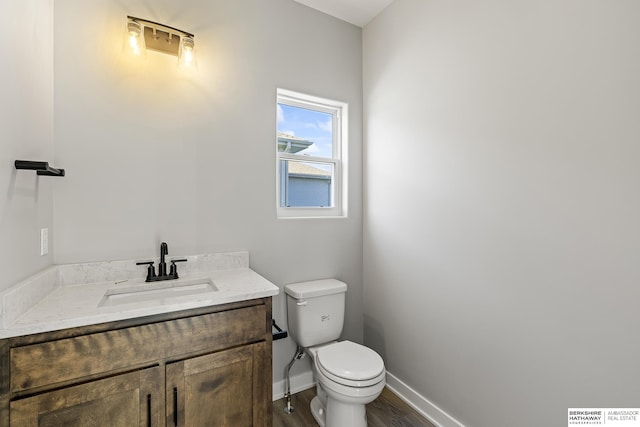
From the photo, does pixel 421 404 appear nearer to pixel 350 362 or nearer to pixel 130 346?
pixel 350 362

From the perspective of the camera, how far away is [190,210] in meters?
1.70

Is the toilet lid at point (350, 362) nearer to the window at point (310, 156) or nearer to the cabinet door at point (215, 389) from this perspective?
the cabinet door at point (215, 389)

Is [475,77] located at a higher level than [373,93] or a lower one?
lower

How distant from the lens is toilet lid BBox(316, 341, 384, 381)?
1.49 m

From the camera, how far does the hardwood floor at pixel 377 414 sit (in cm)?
176

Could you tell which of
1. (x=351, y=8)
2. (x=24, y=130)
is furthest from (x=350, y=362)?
(x=351, y=8)

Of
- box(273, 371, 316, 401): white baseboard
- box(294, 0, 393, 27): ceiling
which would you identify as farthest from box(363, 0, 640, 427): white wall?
box(273, 371, 316, 401): white baseboard

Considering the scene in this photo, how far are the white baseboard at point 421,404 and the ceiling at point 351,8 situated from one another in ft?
8.85

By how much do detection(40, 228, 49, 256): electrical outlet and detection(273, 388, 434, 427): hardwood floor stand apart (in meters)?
1.54

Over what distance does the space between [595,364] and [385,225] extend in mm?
1273

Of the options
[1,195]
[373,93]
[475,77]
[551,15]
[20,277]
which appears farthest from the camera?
[373,93]

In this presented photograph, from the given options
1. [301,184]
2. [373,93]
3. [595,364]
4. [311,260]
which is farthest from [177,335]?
[373,93]

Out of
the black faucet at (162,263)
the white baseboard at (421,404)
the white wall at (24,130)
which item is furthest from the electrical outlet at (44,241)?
the white baseboard at (421,404)

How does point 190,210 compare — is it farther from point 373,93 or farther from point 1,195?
point 373,93
